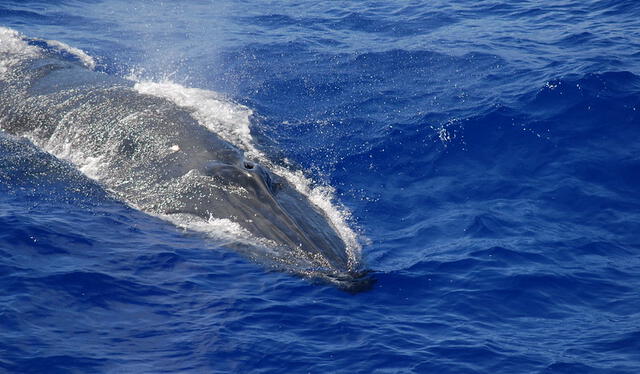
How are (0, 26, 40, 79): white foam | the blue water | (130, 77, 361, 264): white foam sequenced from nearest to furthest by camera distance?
the blue water
(130, 77, 361, 264): white foam
(0, 26, 40, 79): white foam

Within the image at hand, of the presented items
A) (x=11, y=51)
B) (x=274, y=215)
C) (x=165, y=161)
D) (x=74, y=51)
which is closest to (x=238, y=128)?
(x=165, y=161)

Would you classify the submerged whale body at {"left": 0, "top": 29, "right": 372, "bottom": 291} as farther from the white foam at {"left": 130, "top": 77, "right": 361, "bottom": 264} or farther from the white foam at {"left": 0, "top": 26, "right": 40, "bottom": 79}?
the white foam at {"left": 0, "top": 26, "right": 40, "bottom": 79}

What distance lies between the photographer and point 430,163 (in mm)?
18828

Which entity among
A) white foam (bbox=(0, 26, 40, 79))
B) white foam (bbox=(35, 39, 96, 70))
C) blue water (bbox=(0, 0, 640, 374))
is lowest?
blue water (bbox=(0, 0, 640, 374))

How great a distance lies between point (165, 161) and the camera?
16.3m

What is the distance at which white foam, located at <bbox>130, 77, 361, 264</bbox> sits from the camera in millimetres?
15812

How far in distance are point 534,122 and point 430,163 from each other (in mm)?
3170

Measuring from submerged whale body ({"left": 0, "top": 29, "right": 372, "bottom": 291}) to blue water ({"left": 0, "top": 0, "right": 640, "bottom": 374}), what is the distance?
55cm

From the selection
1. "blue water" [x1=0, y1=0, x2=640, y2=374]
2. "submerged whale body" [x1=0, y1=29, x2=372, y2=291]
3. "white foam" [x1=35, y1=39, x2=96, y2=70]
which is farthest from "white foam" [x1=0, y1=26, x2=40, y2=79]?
"blue water" [x1=0, y1=0, x2=640, y2=374]

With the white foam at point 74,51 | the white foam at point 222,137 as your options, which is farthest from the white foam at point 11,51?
the white foam at point 74,51

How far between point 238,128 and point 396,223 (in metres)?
5.48

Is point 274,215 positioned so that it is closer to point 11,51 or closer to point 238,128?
point 238,128

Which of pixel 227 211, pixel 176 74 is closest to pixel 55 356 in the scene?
pixel 227 211

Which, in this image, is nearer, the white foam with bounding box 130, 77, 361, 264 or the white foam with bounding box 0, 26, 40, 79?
the white foam with bounding box 130, 77, 361, 264
